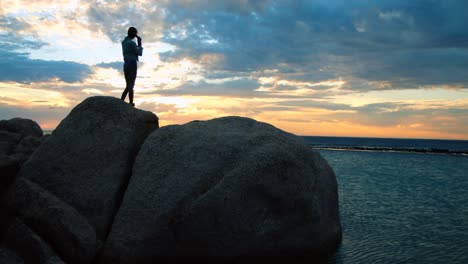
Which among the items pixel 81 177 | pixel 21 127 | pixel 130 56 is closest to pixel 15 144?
pixel 21 127

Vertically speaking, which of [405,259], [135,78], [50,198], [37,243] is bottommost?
[405,259]

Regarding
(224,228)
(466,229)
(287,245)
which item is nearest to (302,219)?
(287,245)

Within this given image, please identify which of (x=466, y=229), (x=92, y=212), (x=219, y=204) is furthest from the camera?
(x=466, y=229)

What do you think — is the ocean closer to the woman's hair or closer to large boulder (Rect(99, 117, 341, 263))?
large boulder (Rect(99, 117, 341, 263))

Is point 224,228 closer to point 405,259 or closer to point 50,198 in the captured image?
point 50,198

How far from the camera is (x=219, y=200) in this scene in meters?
9.30

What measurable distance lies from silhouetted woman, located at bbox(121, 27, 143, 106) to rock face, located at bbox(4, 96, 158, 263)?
6.46 ft

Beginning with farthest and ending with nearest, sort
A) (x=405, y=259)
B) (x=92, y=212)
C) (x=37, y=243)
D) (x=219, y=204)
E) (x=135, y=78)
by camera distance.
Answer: (x=135, y=78) → (x=405, y=259) → (x=92, y=212) → (x=219, y=204) → (x=37, y=243)

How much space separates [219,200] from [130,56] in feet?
21.3

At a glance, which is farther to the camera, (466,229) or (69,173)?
(466,229)

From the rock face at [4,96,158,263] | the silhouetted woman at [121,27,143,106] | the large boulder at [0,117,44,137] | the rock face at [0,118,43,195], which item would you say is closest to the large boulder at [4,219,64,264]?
the rock face at [4,96,158,263]

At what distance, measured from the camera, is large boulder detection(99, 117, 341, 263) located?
9422mm

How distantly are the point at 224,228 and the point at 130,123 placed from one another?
13.5ft

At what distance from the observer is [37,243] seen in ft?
28.6
